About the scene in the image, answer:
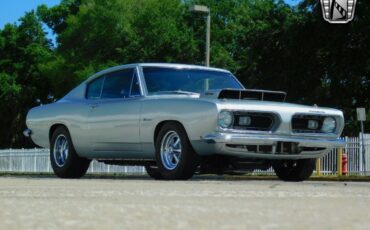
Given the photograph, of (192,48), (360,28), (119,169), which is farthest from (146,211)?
(192,48)

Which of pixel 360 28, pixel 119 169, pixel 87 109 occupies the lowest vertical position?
pixel 119 169

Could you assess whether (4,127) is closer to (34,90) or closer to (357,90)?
(34,90)

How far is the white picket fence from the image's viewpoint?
24.6m

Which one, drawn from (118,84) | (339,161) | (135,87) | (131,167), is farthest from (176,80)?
(131,167)

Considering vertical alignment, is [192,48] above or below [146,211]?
above

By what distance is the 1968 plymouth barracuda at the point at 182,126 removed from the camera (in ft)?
31.5

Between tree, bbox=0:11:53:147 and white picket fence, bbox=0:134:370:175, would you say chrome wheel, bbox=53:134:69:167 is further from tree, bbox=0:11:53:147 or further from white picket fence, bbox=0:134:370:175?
tree, bbox=0:11:53:147

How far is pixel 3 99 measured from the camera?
55750mm

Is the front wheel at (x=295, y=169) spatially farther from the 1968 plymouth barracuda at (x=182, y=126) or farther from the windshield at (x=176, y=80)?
the windshield at (x=176, y=80)

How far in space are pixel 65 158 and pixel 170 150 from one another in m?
2.40

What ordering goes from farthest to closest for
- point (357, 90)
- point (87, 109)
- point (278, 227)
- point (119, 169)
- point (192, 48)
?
point (192, 48), point (357, 90), point (119, 169), point (87, 109), point (278, 227)

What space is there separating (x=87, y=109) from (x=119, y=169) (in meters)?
16.1

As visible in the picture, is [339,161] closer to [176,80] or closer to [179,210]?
[176,80]

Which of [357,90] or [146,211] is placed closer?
[146,211]
